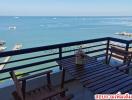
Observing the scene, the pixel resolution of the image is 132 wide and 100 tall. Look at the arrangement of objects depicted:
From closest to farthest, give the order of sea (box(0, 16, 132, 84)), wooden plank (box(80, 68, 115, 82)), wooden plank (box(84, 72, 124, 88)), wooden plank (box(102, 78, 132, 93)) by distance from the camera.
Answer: wooden plank (box(102, 78, 132, 93)), wooden plank (box(84, 72, 124, 88)), wooden plank (box(80, 68, 115, 82)), sea (box(0, 16, 132, 84))

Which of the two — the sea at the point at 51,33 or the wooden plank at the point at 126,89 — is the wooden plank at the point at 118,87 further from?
the sea at the point at 51,33

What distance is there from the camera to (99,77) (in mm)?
2404

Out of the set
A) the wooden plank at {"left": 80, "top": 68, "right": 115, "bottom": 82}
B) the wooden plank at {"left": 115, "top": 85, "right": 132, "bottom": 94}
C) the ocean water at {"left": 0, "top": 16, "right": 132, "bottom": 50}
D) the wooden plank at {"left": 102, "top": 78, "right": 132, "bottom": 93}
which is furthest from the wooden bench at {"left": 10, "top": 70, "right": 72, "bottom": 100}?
the ocean water at {"left": 0, "top": 16, "right": 132, "bottom": 50}

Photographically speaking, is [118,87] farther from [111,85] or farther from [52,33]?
[52,33]

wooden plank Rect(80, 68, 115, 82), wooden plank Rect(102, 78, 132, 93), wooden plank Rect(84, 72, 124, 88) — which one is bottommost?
wooden plank Rect(102, 78, 132, 93)

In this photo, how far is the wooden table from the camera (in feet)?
6.87

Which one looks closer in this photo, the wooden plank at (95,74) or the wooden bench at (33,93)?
the wooden bench at (33,93)

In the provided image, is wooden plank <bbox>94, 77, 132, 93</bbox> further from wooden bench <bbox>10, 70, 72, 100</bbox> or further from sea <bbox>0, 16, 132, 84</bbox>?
sea <bbox>0, 16, 132, 84</bbox>

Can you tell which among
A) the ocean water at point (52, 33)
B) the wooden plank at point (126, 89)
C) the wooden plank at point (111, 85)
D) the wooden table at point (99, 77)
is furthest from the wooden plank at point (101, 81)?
the ocean water at point (52, 33)

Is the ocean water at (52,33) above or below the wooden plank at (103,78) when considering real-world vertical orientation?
below

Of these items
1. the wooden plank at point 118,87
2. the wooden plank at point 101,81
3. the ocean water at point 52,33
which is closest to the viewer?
the wooden plank at point 118,87

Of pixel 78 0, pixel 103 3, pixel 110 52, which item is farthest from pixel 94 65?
pixel 78 0

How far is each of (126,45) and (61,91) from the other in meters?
2.37

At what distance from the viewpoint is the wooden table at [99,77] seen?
6.87ft
